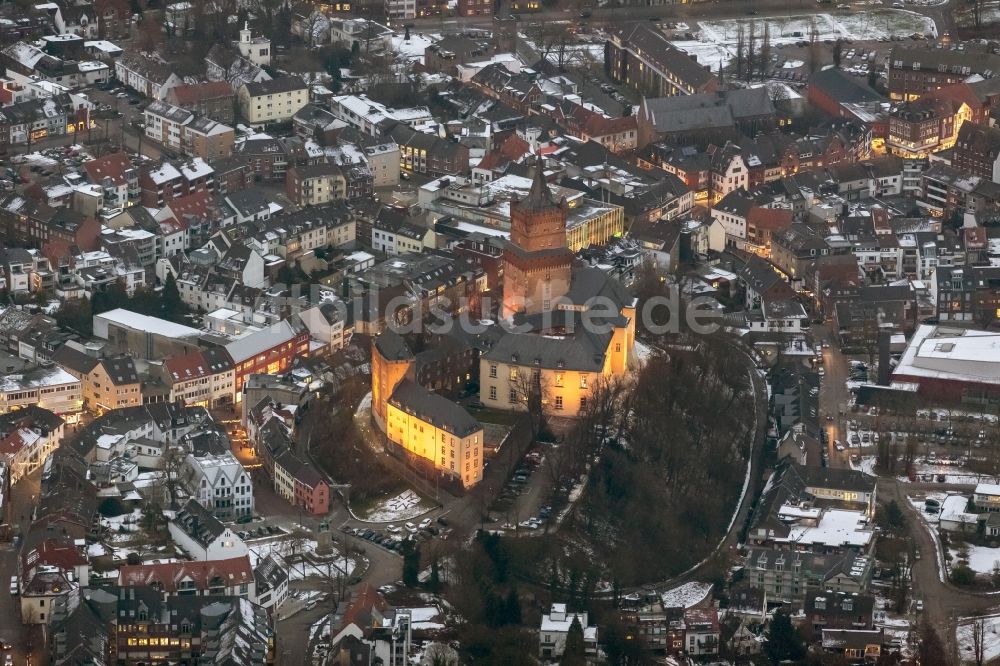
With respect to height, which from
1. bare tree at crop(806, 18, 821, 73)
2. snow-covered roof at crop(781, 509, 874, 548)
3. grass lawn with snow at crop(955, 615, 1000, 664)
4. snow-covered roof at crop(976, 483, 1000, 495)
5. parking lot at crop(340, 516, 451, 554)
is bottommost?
grass lawn with snow at crop(955, 615, 1000, 664)

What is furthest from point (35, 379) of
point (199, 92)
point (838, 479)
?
point (199, 92)

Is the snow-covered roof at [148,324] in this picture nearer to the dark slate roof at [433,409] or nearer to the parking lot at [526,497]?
the dark slate roof at [433,409]

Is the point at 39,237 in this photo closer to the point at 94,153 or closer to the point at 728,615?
the point at 94,153

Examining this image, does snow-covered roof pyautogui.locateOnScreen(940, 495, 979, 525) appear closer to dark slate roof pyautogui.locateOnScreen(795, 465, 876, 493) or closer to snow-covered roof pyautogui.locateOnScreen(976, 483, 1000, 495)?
snow-covered roof pyautogui.locateOnScreen(976, 483, 1000, 495)

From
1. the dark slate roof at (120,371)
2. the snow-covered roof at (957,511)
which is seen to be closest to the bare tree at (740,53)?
the snow-covered roof at (957,511)

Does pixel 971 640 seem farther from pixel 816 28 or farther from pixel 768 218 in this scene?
pixel 816 28

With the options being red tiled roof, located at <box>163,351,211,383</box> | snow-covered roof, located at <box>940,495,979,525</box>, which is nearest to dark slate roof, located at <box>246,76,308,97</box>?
red tiled roof, located at <box>163,351,211,383</box>
